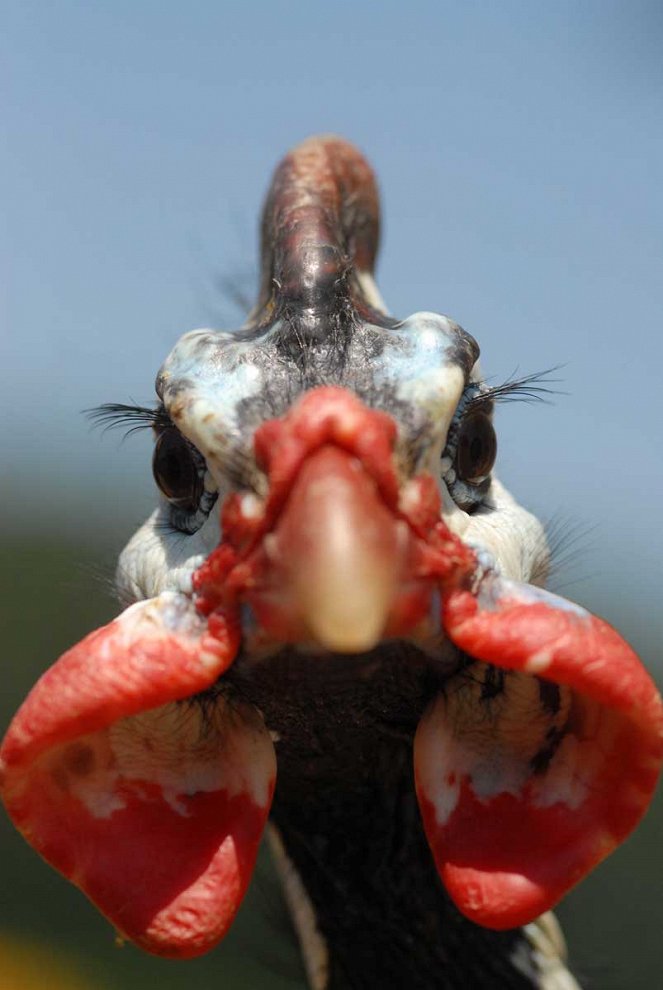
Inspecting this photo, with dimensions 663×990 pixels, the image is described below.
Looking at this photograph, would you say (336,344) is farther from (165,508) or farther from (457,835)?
(457,835)

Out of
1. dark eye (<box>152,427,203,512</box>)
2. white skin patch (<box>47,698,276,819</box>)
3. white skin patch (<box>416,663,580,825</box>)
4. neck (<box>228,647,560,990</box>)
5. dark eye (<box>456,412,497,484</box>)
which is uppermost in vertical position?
dark eye (<box>456,412,497,484</box>)

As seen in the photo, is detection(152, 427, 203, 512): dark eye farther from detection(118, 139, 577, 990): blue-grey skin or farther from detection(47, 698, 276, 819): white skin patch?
detection(47, 698, 276, 819): white skin patch

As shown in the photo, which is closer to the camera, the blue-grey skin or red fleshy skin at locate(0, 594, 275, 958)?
the blue-grey skin

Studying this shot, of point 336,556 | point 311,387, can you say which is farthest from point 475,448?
point 336,556

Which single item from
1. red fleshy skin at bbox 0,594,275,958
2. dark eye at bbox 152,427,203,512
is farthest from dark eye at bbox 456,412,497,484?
red fleshy skin at bbox 0,594,275,958

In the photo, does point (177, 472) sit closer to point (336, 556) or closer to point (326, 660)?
point (326, 660)

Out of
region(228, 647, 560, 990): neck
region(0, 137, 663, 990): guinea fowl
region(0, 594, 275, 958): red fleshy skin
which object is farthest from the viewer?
region(228, 647, 560, 990): neck

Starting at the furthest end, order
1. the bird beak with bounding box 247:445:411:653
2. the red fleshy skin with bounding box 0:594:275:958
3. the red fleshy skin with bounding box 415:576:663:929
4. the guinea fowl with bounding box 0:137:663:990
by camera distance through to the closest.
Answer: the red fleshy skin with bounding box 0:594:275:958 → the red fleshy skin with bounding box 415:576:663:929 → the guinea fowl with bounding box 0:137:663:990 → the bird beak with bounding box 247:445:411:653

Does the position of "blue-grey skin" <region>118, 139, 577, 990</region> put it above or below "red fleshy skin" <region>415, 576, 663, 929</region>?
above
